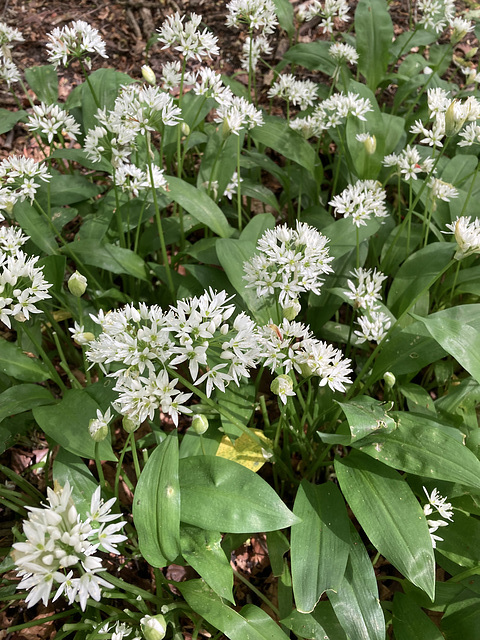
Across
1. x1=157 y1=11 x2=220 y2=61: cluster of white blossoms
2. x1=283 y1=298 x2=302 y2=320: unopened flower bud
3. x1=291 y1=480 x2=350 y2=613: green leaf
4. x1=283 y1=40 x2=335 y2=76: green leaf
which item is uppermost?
x1=157 y1=11 x2=220 y2=61: cluster of white blossoms

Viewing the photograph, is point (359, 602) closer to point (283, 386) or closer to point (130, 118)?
point (283, 386)

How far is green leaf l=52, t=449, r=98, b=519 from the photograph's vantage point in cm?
201

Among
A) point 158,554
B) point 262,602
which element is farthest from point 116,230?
point 262,602

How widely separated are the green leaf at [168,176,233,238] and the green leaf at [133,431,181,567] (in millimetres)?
1381

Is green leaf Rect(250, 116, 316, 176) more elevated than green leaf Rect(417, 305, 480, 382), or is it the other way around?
green leaf Rect(250, 116, 316, 176)

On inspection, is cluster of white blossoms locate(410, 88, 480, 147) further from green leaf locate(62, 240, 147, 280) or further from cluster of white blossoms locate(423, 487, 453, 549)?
green leaf locate(62, 240, 147, 280)

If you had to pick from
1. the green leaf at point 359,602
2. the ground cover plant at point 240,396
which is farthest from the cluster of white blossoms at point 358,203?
the green leaf at point 359,602

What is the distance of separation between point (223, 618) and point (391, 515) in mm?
717

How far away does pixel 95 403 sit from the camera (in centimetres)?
212

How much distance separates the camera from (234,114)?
8.80 feet

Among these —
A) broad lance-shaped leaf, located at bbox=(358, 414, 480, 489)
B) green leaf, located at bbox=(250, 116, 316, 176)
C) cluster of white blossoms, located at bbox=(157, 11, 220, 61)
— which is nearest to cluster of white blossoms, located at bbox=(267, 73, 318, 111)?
green leaf, located at bbox=(250, 116, 316, 176)

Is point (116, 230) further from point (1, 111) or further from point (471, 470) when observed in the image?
point (471, 470)

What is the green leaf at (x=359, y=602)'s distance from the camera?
1781mm

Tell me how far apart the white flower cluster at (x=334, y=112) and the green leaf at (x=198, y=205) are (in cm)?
85
